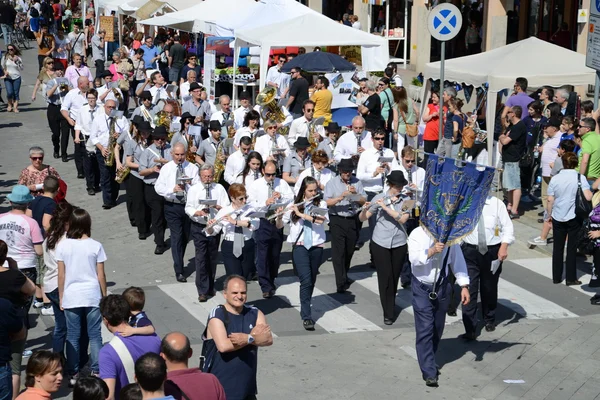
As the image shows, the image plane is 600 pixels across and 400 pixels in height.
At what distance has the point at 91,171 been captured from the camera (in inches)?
665

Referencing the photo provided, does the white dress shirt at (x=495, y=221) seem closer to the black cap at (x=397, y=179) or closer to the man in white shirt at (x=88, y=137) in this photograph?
the black cap at (x=397, y=179)

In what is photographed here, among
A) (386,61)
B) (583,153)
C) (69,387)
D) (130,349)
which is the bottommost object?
(69,387)

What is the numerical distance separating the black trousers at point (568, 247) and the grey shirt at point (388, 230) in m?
2.56

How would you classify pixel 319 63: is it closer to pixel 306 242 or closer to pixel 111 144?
pixel 111 144

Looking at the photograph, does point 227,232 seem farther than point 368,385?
Yes

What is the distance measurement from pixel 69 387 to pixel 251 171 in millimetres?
4270

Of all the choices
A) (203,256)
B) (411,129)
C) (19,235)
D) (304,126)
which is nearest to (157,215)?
(203,256)

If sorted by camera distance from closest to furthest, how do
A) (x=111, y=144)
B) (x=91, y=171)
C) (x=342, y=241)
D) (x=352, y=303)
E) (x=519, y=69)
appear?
(x=352, y=303) < (x=342, y=241) < (x=111, y=144) < (x=519, y=69) < (x=91, y=171)

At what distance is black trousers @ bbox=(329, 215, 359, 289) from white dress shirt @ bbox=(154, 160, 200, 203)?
1.96 metres

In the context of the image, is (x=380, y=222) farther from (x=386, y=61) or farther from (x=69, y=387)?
(x=386, y=61)

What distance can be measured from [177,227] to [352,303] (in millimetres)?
2554

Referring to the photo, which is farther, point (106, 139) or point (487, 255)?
point (106, 139)

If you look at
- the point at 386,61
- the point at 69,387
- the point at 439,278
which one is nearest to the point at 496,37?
the point at 386,61

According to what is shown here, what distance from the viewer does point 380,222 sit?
11273mm
